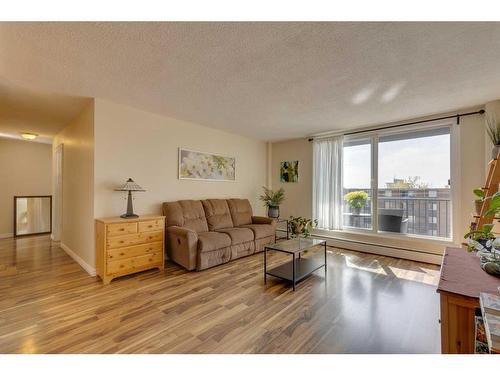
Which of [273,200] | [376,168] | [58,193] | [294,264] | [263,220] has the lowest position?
[294,264]

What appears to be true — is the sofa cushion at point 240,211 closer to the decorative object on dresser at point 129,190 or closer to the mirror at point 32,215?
the decorative object on dresser at point 129,190

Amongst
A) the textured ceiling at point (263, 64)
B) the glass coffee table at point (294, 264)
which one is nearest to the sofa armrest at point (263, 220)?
the glass coffee table at point (294, 264)

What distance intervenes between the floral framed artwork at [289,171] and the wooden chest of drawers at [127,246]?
3.08 m

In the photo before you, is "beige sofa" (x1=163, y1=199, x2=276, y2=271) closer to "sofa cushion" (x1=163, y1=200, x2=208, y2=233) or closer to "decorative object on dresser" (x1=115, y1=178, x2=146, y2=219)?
"sofa cushion" (x1=163, y1=200, x2=208, y2=233)

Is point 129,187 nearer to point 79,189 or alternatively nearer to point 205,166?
point 79,189

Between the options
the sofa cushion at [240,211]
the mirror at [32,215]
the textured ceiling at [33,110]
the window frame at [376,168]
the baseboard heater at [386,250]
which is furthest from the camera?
the mirror at [32,215]

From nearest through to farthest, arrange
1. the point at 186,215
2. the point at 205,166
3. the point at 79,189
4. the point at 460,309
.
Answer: the point at 460,309
the point at 79,189
the point at 186,215
the point at 205,166

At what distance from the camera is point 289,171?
5.30 metres

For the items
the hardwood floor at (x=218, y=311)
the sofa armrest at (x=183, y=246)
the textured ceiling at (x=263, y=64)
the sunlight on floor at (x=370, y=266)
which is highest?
the textured ceiling at (x=263, y=64)

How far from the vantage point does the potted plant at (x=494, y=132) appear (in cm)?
268

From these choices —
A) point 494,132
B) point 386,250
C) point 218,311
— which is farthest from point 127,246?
point 494,132

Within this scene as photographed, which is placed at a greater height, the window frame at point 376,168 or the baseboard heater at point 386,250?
the window frame at point 376,168

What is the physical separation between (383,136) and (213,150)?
319 centimetres

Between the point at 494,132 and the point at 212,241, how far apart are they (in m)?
3.95
